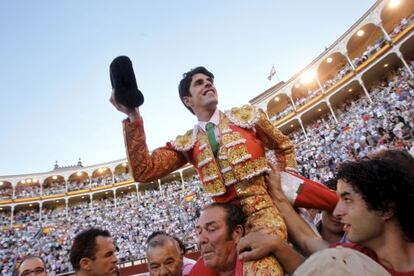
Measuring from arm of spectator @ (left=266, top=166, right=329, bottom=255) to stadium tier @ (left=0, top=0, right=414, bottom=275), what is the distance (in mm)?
11866

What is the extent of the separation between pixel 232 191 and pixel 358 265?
124cm

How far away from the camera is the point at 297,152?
22.0m

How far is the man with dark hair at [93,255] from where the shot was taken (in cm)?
306

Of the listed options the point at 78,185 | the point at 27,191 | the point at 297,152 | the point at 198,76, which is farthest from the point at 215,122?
the point at 27,191

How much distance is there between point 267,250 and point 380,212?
2.24ft

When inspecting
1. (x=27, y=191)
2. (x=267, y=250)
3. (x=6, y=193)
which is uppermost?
(x=6, y=193)

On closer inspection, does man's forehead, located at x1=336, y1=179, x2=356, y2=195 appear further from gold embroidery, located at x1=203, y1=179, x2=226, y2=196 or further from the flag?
the flag

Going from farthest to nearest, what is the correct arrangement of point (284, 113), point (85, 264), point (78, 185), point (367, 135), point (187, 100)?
point (78, 185)
point (284, 113)
point (367, 135)
point (85, 264)
point (187, 100)

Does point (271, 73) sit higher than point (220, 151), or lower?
higher

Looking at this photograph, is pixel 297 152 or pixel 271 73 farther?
pixel 271 73

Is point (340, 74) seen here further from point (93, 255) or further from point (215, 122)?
point (93, 255)

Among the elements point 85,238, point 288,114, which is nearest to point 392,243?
point 85,238

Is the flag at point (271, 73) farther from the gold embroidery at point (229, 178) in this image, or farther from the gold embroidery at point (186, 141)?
the gold embroidery at point (229, 178)

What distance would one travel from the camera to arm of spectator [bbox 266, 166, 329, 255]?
1776 mm
